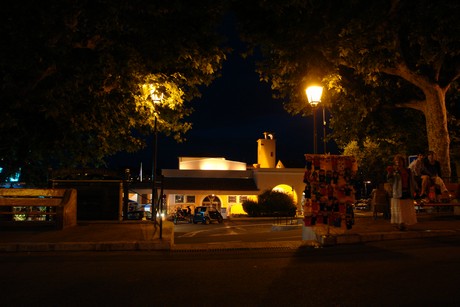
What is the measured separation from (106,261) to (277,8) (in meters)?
12.3

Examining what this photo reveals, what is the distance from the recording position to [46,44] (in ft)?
47.4

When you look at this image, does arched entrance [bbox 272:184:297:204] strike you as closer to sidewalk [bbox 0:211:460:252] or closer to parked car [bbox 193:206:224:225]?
parked car [bbox 193:206:224:225]

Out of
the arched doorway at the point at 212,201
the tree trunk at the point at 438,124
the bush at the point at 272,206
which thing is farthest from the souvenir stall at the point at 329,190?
the arched doorway at the point at 212,201

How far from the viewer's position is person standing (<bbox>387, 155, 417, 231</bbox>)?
11797mm

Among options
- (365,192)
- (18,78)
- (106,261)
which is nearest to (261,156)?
(365,192)

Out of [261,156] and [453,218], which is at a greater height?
[261,156]

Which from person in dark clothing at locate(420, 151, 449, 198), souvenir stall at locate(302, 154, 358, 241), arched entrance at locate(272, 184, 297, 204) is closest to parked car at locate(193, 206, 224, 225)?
arched entrance at locate(272, 184, 297, 204)

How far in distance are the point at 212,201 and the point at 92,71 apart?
32937mm

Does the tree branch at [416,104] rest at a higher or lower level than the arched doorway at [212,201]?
higher

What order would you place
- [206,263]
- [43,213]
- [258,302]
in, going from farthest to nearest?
[43,213] → [206,263] → [258,302]

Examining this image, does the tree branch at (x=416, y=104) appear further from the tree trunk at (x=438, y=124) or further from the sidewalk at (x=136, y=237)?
the sidewalk at (x=136, y=237)

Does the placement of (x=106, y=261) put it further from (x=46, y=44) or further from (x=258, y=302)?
(x=46, y=44)

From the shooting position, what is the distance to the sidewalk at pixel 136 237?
10.2 m

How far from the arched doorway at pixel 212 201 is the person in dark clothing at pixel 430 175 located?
108 feet
